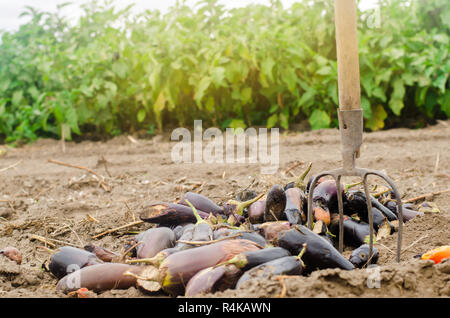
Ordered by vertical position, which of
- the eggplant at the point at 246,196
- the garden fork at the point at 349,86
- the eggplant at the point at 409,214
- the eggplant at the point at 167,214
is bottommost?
the eggplant at the point at 409,214

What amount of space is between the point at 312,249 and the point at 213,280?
368 millimetres

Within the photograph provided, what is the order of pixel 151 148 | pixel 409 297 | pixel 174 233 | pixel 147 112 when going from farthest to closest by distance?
pixel 147 112 → pixel 151 148 → pixel 174 233 → pixel 409 297

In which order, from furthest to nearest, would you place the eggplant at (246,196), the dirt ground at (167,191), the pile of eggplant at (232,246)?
the eggplant at (246,196) → the pile of eggplant at (232,246) → the dirt ground at (167,191)

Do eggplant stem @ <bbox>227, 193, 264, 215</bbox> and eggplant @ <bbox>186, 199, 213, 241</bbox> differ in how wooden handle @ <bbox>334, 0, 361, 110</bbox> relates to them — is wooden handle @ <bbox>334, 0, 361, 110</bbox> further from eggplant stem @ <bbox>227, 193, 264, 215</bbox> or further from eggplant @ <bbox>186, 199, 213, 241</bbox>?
eggplant @ <bbox>186, 199, 213, 241</bbox>

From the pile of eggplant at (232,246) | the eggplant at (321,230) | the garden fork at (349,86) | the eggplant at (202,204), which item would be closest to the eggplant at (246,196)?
the pile of eggplant at (232,246)

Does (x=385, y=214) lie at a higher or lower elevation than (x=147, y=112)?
lower

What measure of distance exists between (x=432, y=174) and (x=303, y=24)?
11.3ft

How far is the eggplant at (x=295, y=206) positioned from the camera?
1989mm

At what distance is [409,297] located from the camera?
4.42 feet

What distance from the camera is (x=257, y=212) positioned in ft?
6.73

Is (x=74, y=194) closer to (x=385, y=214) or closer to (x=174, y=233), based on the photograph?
(x=174, y=233)

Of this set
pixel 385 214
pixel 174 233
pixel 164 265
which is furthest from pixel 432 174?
pixel 164 265

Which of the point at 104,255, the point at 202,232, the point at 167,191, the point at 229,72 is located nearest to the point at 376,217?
the point at 202,232

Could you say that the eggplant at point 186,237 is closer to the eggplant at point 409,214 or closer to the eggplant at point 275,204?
the eggplant at point 275,204
